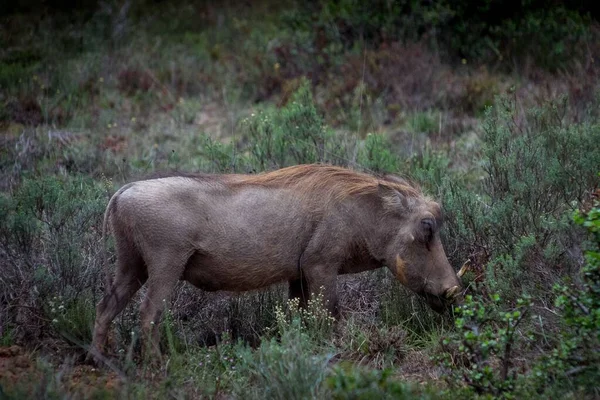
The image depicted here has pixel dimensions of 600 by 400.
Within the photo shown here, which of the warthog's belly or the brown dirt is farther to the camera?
the warthog's belly

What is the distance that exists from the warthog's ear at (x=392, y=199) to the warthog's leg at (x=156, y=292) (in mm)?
1395

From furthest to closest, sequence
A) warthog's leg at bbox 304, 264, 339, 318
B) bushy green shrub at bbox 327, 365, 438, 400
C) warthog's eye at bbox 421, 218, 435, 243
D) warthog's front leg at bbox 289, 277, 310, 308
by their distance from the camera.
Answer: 1. warthog's front leg at bbox 289, 277, 310, 308
2. warthog's eye at bbox 421, 218, 435, 243
3. warthog's leg at bbox 304, 264, 339, 318
4. bushy green shrub at bbox 327, 365, 438, 400

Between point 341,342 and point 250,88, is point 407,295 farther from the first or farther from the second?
point 250,88

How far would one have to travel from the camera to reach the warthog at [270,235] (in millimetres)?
5094

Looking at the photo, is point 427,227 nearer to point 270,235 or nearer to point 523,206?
point 523,206

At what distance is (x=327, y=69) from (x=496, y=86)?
6.64 ft

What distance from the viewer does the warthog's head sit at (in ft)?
18.1

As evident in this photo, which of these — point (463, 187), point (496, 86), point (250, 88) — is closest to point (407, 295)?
point (463, 187)

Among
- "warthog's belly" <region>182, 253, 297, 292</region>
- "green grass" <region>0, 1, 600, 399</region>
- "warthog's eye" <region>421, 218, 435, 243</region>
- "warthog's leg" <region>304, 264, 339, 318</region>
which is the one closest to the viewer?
"green grass" <region>0, 1, 600, 399</region>

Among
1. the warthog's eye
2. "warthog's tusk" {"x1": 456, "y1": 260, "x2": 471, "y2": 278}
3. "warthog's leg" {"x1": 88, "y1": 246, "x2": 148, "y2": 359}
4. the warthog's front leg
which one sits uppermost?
the warthog's eye

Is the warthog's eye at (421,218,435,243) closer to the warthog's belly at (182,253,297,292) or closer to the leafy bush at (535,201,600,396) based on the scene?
the warthog's belly at (182,253,297,292)

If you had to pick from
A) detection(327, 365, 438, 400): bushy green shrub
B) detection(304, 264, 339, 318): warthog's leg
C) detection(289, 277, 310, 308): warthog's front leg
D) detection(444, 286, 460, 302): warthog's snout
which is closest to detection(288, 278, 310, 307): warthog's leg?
detection(289, 277, 310, 308): warthog's front leg

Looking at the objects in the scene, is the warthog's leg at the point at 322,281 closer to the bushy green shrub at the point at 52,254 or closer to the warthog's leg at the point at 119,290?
the warthog's leg at the point at 119,290

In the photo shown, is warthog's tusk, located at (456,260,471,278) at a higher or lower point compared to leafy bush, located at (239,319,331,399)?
lower
